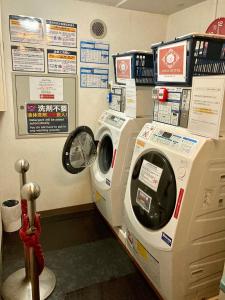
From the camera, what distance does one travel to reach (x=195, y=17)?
8.16 feet

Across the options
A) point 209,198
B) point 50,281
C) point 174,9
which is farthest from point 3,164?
point 174,9

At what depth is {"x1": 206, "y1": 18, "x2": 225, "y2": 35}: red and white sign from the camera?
2168mm

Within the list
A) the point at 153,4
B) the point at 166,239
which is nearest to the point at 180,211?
the point at 166,239

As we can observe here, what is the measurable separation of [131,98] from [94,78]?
2.39 ft

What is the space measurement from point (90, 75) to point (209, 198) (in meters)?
1.87

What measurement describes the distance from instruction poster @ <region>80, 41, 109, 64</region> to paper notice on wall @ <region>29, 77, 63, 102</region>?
1.23ft

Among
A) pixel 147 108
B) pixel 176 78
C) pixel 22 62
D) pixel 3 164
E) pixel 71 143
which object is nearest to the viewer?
pixel 176 78

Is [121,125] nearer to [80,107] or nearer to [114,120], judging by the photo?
[114,120]

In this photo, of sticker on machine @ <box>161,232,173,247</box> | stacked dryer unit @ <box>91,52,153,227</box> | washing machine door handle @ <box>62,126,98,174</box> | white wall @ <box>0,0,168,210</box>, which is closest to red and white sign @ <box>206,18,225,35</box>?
stacked dryer unit @ <box>91,52,153,227</box>

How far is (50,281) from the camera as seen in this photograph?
6.38ft

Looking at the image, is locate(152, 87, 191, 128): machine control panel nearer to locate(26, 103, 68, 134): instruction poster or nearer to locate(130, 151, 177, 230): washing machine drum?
locate(130, 151, 177, 230): washing machine drum

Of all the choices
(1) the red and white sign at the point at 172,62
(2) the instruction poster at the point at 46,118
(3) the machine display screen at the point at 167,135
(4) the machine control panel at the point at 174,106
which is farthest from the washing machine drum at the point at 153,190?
(2) the instruction poster at the point at 46,118

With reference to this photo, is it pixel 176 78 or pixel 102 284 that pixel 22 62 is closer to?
pixel 176 78

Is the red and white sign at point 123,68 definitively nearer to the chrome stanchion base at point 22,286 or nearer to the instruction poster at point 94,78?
the instruction poster at point 94,78
